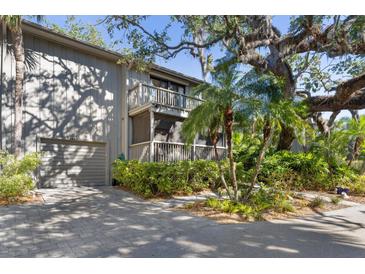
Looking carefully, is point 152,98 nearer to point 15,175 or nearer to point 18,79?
point 18,79

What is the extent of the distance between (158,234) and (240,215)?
248 cm

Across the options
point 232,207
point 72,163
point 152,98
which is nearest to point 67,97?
point 72,163

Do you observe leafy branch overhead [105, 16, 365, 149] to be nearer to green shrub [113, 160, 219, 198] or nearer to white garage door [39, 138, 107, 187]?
green shrub [113, 160, 219, 198]

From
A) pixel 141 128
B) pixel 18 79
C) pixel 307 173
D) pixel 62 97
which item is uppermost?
pixel 18 79

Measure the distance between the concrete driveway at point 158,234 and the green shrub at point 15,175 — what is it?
0.81 meters

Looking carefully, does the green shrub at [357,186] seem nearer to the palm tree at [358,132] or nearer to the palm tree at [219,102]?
the palm tree at [358,132]

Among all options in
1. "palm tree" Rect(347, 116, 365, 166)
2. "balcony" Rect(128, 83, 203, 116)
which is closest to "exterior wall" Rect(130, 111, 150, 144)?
"balcony" Rect(128, 83, 203, 116)

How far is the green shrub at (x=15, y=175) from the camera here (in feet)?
24.0

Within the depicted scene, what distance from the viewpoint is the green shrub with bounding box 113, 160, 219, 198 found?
29.9 feet

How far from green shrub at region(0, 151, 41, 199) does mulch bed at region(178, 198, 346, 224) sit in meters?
4.82

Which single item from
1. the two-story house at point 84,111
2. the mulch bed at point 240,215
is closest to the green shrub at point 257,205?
the mulch bed at point 240,215

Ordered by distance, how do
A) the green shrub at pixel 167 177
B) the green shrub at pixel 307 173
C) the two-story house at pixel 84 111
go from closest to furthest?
1. the green shrub at pixel 167 177
2. the two-story house at pixel 84 111
3. the green shrub at pixel 307 173

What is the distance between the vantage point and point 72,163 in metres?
11.2
